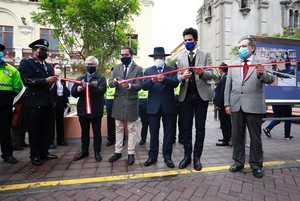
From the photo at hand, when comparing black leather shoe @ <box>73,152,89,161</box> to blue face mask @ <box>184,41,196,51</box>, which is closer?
blue face mask @ <box>184,41,196,51</box>

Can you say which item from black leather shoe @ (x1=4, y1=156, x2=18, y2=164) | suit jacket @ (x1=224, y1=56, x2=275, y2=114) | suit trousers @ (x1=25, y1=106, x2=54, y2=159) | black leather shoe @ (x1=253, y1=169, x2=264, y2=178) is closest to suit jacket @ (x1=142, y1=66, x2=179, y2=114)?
suit jacket @ (x1=224, y1=56, x2=275, y2=114)

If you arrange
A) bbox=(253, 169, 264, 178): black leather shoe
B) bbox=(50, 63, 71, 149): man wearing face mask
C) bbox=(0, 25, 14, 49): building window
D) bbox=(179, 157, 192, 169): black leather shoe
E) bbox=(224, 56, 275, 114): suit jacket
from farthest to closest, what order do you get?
bbox=(0, 25, 14, 49): building window → bbox=(50, 63, 71, 149): man wearing face mask → bbox=(179, 157, 192, 169): black leather shoe → bbox=(224, 56, 275, 114): suit jacket → bbox=(253, 169, 264, 178): black leather shoe

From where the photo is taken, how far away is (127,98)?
156 inches

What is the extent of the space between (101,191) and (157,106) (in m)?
1.63

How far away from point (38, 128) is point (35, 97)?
0.59 metres

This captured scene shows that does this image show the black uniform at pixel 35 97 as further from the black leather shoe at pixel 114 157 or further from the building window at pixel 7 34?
the building window at pixel 7 34

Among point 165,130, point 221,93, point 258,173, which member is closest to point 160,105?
point 165,130

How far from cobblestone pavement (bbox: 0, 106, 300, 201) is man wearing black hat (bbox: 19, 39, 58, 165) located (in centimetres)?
48

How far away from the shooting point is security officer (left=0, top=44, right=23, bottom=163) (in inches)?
160

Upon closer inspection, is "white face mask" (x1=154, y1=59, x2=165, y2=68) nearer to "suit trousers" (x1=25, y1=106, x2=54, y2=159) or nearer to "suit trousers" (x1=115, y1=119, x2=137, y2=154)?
"suit trousers" (x1=115, y1=119, x2=137, y2=154)

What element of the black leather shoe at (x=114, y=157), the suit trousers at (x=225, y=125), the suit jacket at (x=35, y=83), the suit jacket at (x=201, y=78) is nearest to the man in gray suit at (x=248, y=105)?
the suit jacket at (x=201, y=78)

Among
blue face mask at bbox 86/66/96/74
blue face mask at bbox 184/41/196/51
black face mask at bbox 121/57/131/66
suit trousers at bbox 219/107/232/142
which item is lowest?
suit trousers at bbox 219/107/232/142

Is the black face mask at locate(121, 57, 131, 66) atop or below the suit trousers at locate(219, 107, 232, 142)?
atop

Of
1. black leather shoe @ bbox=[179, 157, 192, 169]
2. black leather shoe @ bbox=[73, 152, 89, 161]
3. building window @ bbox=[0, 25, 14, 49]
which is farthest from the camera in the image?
building window @ bbox=[0, 25, 14, 49]
